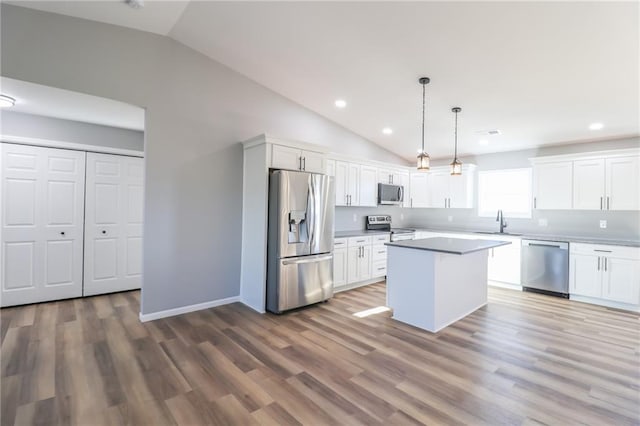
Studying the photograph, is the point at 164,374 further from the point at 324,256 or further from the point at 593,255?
the point at 593,255

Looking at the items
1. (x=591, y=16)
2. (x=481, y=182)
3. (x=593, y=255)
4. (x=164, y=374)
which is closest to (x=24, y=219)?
(x=164, y=374)

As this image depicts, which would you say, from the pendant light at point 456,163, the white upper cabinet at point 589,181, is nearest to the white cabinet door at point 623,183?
the white upper cabinet at point 589,181

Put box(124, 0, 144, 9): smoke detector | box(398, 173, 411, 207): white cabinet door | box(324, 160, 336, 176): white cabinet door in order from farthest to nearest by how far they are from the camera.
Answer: box(398, 173, 411, 207): white cabinet door
box(324, 160, 336, 176): white cabinet door
box(124, 0, 144, 9): smoke detector

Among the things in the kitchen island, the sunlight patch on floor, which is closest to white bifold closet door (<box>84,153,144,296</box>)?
the sunlight patch on floor

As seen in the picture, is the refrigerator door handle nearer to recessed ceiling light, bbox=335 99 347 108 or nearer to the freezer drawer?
the freezer drawer

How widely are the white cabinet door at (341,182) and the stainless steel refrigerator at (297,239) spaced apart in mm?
913

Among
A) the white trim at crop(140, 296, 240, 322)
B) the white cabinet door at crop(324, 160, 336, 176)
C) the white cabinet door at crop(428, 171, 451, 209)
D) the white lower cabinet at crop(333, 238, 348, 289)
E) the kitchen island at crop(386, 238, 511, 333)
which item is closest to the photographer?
the kitchen island at crop(386, 238, 511, 333)

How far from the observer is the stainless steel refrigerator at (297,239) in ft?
12.4

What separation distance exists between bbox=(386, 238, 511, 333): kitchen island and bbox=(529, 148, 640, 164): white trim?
7.40ft

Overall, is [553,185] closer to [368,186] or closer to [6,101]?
[368,186]

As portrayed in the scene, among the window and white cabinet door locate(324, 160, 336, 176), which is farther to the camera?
the window

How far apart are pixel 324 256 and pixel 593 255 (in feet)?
12.7

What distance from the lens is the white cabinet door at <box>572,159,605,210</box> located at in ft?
14.8

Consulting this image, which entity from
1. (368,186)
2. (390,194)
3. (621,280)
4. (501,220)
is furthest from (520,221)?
(368,186)
